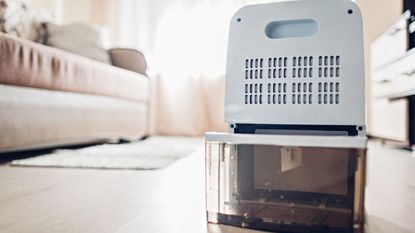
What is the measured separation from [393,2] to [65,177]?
2815 millimetres

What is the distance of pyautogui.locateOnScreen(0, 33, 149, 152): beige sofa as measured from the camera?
1363mm

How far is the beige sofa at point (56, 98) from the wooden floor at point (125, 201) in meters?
0.22

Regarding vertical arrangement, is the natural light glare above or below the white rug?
above

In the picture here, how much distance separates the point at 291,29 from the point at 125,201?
47cm

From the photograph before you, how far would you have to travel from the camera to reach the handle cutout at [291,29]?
25.7 inches

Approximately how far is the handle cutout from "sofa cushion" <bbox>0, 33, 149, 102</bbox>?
105cm

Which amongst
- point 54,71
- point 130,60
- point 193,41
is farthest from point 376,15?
point 54,71

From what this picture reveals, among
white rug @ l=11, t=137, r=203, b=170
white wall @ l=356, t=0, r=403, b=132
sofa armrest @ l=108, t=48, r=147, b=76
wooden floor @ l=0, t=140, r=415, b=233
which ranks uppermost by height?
white wall @ l=356, t=0, r=403, b=132

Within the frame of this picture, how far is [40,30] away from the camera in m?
2.31

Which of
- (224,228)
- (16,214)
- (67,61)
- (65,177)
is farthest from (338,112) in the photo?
(67,61)

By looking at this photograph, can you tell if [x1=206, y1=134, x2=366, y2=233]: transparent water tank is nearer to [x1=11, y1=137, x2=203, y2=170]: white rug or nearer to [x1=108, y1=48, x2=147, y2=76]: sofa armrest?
[x1=11, y1=137, x2=203, y2=170]: white rug

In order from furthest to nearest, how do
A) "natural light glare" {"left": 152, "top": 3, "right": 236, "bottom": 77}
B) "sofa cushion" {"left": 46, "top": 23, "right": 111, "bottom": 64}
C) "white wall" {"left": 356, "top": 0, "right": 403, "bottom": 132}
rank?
1. "natural light glare" {"left": 152, "top": 3, "right": 236, "bottom": 77}
2. "white wall" {"left": 356, "top": 0, "right": 403, "bottom": 132}
3. "sofa cushion" {"left": 46, "top": 23, "right": 111, "bottom": 64}

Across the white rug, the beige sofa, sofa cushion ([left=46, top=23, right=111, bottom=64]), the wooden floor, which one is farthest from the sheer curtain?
the wooden floor

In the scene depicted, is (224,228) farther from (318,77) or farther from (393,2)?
(393,2)
